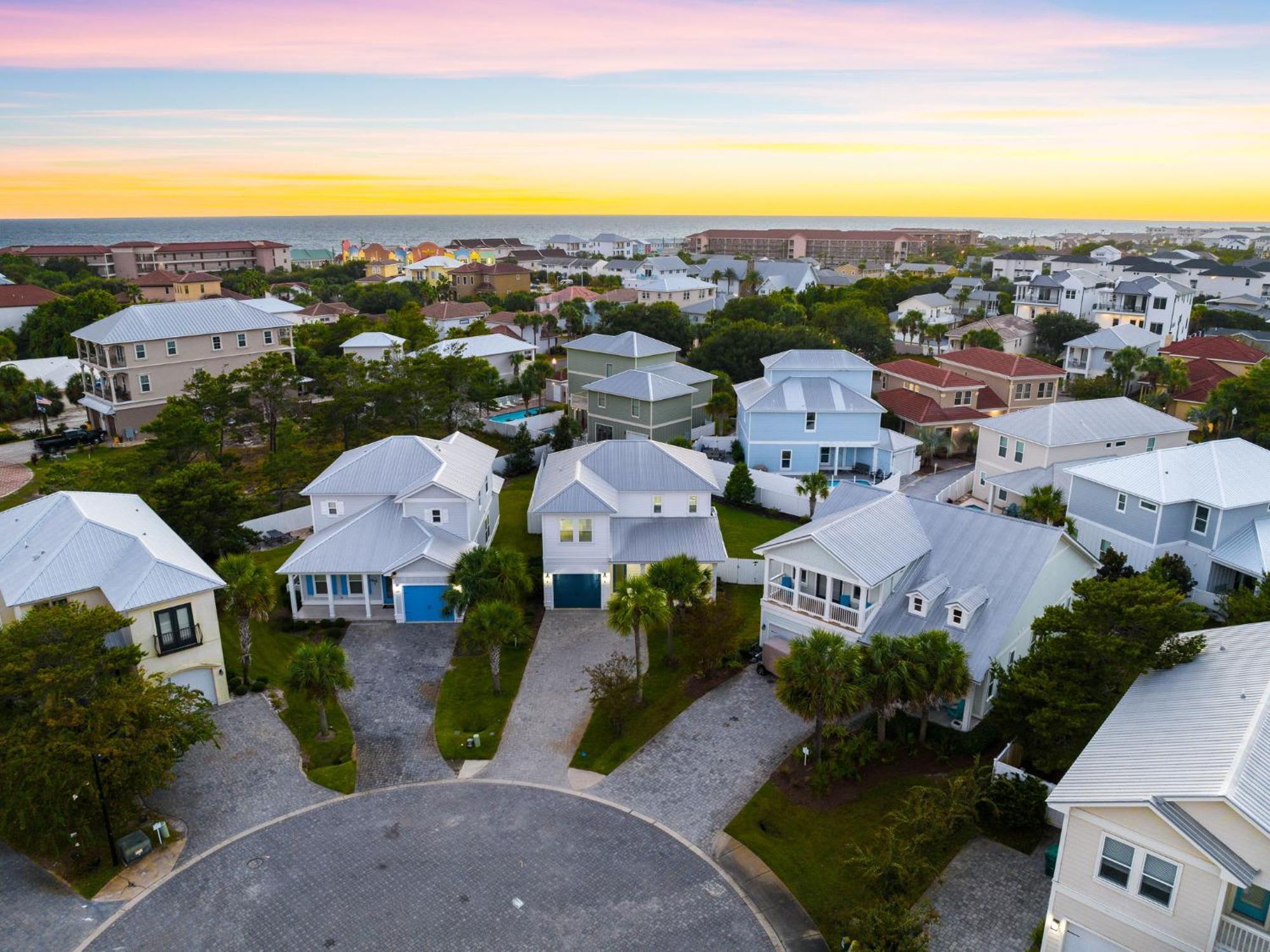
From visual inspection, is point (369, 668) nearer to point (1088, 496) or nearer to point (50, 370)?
point (1088, 496)

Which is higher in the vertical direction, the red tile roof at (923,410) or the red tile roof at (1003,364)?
the red tile roof at (1003,364)

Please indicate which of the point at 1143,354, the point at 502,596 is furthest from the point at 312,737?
the point at 1143,354

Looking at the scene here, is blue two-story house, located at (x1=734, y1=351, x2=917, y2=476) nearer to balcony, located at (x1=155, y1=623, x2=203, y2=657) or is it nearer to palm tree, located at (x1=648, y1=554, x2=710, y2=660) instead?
palm tree, located at (x1=648, y1=554, x2=710, y2=660)

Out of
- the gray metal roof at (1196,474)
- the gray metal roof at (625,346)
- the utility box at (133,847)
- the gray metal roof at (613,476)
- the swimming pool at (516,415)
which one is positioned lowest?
the utility box at (133,847)

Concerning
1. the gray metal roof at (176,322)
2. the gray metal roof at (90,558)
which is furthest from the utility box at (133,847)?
the gray metal roof at (176,322)

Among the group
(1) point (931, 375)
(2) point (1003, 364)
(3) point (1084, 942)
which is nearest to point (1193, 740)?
(3) point (1084, 942)

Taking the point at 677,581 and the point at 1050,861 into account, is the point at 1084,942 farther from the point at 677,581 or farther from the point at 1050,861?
the point at 677,581

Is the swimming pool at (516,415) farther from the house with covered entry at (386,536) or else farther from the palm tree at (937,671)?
the palm tree at (937,671)
